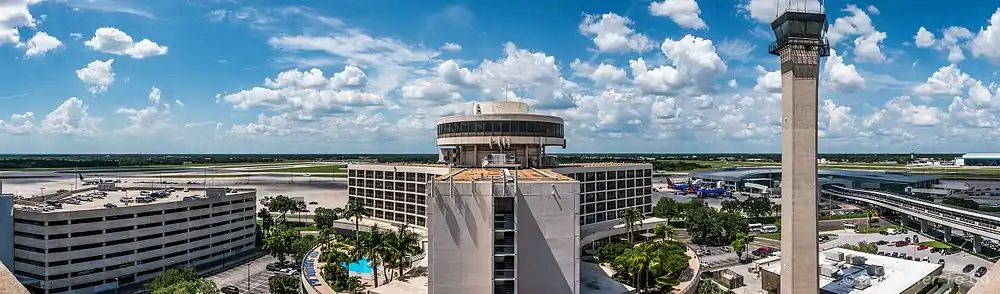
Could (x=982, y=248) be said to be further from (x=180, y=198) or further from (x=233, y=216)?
(x=180, y=198)

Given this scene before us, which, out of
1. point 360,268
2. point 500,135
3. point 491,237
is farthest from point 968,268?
point 360,268

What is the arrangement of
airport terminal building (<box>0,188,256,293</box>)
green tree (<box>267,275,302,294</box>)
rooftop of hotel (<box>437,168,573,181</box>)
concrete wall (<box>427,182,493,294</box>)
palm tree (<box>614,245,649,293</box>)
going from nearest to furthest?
concrete wall (<box>427,182,493,294</box>) → rooftop of hotel (<box>437,168,573,181</box>) → palm tree (<box>614,245,649,293</box>) → green tree (<box>267,275,302,294</box>) → airport terminal building (<box>0,188,256,293</box>)

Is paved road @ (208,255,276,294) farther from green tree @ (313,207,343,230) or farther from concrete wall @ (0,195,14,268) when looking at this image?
concrete wall @ (0,195,14,268)

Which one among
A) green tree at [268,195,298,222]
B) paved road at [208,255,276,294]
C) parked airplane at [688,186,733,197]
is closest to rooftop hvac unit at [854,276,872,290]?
paved road at [208,255,276,294]

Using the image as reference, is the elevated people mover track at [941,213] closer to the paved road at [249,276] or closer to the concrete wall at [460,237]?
the concrete wall at [460,237]

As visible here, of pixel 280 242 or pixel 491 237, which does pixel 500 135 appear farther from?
pixel 491 237

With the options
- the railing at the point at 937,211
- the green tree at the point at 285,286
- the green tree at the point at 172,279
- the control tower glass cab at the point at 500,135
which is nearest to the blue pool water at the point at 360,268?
the green tree at the point at 285,286
